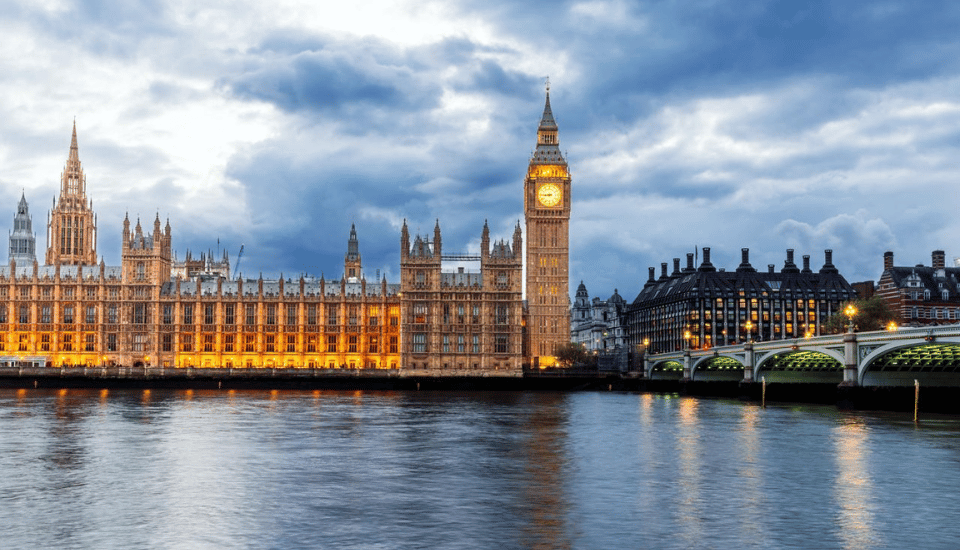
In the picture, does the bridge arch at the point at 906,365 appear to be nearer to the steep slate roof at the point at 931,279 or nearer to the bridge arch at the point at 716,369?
the bridge arch at the point at 716,369

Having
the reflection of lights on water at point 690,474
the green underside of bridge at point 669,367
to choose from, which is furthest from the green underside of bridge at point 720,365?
the reflection of lights on water at point 690,474

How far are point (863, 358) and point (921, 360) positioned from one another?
5.50 meters

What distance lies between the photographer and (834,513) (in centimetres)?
4009

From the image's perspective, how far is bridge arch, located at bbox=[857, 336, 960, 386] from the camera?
89750 millimetres

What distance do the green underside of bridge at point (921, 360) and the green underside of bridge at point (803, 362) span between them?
15223 mm

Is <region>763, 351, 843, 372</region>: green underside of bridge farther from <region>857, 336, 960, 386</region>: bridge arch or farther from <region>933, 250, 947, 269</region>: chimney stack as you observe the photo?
<region>933, 250, 947, 269</region>: chimney stack

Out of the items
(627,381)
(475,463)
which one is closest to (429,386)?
(627,381)

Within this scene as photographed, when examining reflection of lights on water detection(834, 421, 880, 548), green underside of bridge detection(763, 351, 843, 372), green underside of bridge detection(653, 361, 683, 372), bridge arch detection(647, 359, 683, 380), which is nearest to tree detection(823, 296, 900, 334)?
green underside of bridge detection(653, 361, 683, 372)

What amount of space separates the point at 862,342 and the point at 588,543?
219ft

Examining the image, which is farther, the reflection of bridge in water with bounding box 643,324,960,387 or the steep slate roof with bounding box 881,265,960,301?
the steep slate roof with bounding box 881,265,960,301

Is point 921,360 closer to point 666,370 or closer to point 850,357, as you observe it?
point 850,357

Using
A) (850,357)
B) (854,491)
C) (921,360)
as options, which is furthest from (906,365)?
(854,491)

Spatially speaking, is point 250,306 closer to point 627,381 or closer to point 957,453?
point 627,381

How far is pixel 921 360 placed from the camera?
95.2 meters
